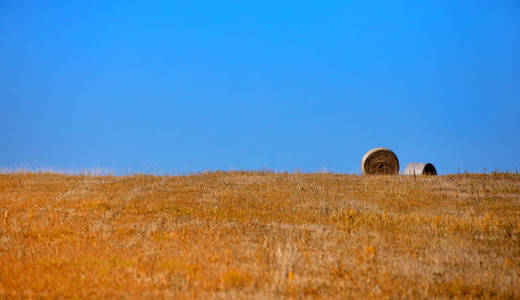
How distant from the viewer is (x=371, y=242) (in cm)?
1161

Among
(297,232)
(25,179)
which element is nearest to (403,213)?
(297,232)

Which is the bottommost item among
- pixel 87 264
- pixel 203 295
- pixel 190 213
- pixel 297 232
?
pixel 203 295

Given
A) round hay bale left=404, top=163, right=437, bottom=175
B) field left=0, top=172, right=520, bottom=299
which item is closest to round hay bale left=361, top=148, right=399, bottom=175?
round hay bale left=404, top=163, right=437, bottom=175

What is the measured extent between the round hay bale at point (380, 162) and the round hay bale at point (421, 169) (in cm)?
77

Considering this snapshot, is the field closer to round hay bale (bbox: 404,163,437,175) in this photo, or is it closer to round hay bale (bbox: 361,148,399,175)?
round hay bale (bbox: 404,163,437,175)

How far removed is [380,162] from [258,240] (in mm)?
17285

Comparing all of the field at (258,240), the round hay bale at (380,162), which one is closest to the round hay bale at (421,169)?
the round hay bale at (380,162)

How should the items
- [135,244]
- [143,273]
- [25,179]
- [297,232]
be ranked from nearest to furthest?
[143,273]
[135,244]
[297,232]
[25,179]

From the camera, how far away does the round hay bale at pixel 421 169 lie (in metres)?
26.9

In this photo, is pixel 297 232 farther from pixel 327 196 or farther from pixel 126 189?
pixel 126 189

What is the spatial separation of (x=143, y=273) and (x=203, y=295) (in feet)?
4.50

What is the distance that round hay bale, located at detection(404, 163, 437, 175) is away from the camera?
26891 mm

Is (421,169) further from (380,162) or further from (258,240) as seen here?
(258,240)

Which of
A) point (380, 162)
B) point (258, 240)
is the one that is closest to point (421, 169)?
point (380, 162)
